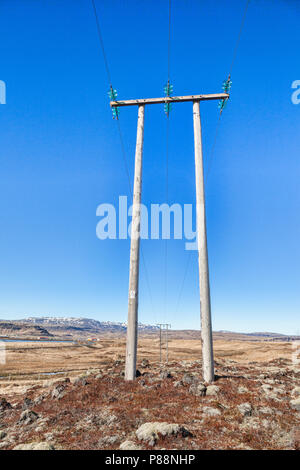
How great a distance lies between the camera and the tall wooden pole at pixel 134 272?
607 inches

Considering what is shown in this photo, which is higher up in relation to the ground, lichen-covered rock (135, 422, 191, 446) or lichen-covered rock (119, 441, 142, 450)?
lichen-covered rock (135, 422, 191, 446)

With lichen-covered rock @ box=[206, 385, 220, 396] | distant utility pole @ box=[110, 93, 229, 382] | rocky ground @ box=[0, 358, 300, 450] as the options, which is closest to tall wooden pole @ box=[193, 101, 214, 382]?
distant utility pole @ box=[110, 93, 229, 382]

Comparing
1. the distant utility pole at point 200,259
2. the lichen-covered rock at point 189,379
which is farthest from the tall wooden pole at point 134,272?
the lichen-covered rock at point 189,379

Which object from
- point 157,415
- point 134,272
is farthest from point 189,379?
point 134,272

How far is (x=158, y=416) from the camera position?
34.1 ft

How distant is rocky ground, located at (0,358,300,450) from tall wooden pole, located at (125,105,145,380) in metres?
1.45

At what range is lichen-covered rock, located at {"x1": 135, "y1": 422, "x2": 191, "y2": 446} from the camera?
8148 millimetres

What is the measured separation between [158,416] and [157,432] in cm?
222

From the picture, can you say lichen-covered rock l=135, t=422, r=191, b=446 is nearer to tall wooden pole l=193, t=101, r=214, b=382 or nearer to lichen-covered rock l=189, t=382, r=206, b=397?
lichen-covered rock l=189, t=382, r=206, b=397

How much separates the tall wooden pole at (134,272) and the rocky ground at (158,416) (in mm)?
1448

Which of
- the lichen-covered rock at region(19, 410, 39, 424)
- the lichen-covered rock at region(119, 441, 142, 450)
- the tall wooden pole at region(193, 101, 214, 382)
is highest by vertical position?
the tall wooden pole at region(193, 101, 214, 382)

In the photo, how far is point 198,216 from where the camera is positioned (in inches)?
647

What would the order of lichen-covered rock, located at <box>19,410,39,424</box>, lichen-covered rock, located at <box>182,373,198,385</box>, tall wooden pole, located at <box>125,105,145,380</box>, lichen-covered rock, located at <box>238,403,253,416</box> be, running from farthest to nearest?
tall wooden pole, located at <box>125,105,145,380</box> → lichen-covered rock, located at <box>182,373,198,385</box> → lichen-covered rock, located at <box>19,410,39,424</box> → lichen-covered rock, located at <box>238,403,253,416</box>

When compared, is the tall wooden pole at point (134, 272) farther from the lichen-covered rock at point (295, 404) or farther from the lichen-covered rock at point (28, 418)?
the lichen-covered rock at point (295, 404)
